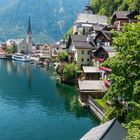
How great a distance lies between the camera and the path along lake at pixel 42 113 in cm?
4547

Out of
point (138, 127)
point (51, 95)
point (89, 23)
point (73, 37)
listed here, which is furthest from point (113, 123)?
point (89, 23)

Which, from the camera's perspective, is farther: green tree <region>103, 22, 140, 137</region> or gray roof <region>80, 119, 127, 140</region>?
green tree <region>103, 22, 140, 137</region>

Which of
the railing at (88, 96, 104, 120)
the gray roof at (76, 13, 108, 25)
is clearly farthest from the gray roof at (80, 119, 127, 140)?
the gray roof at (76, 13, 108, 25)

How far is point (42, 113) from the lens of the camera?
57.2 metres

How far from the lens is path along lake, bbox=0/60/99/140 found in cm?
4547

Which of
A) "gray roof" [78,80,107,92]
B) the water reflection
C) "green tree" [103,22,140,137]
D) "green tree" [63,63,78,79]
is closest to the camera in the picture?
"green tree" [103,22,140,137]

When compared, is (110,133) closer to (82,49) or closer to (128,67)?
(128,67)

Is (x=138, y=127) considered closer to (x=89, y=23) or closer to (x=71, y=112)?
(x=71, y=112)

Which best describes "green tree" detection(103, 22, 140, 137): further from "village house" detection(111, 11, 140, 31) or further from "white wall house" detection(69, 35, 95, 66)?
"village house" detection(111, 11, 140, 31)

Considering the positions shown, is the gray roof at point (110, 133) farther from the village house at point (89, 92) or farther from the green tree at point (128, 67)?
the village house at point (89, 92)

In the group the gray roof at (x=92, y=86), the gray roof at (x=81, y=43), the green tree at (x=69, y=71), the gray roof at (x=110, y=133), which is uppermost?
the gray roof at (x=110, y=133)

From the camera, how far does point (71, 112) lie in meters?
57.4

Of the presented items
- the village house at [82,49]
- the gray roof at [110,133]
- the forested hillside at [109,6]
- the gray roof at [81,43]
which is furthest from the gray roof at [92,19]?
the gray roof at [110,133]

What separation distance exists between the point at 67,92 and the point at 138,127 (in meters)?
47.1
